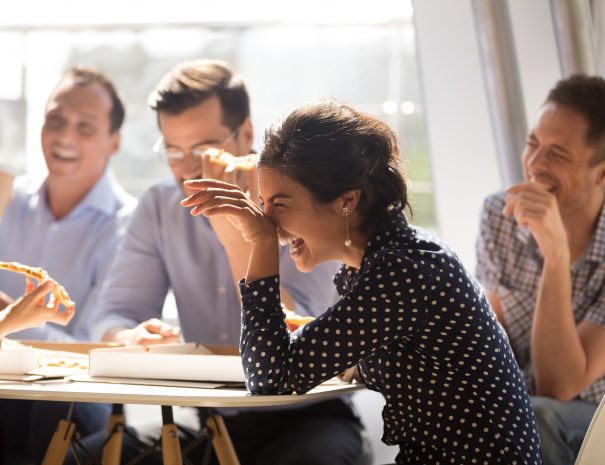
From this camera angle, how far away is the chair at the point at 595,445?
1.48 m

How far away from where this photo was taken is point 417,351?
1.61m

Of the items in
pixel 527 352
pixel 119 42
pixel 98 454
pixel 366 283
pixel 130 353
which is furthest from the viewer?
pixel 119 42

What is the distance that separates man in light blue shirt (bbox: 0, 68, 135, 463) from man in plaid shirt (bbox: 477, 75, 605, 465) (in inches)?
54.4

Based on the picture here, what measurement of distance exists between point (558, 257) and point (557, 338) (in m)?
0.21

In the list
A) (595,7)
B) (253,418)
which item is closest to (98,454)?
(253,418)

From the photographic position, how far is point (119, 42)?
562 cm

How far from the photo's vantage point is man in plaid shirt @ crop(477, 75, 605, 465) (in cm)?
230

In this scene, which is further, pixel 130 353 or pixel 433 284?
pixel 130 353

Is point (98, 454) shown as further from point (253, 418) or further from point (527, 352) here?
point (527, 352)

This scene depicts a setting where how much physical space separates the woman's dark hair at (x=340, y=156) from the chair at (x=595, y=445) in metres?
0.52

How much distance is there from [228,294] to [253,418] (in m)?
0.45

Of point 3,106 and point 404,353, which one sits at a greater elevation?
point 3,106

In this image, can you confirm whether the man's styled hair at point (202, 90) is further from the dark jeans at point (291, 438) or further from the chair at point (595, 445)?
the chair at point (595, 445)

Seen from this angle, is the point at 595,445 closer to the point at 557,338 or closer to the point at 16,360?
the point at 557,338
